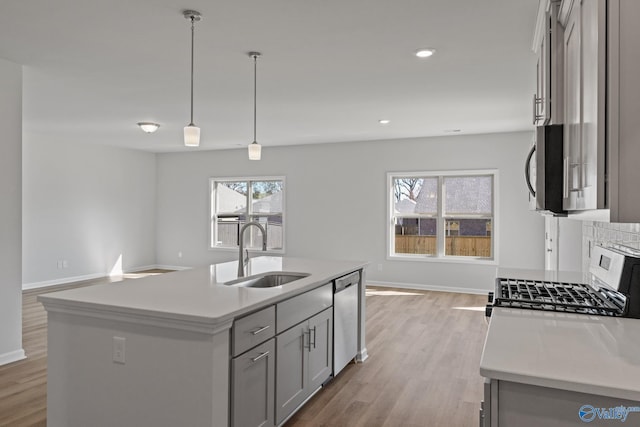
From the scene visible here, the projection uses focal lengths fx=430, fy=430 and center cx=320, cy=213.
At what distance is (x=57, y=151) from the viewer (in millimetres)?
7211

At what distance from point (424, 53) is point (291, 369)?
248 cm

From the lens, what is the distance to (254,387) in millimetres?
2137

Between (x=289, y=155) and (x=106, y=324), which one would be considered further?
(x=289, y=155)

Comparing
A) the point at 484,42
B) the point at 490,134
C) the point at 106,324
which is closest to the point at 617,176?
the point at 106,324

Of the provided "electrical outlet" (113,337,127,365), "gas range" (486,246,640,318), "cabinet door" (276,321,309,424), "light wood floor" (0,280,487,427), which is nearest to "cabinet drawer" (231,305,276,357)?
"cabinet door" (276,321,309,424)

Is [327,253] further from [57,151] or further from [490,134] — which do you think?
[57,151]

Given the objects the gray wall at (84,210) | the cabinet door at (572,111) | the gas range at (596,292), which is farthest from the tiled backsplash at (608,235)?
the gray wall at (84,210)

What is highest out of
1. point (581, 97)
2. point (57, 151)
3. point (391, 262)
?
point (57, 151)

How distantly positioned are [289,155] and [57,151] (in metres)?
3.92

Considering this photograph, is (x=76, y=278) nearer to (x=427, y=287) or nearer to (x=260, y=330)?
(x=427, y=287)

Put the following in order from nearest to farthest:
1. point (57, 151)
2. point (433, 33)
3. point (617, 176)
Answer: point (617, 176)
point (433, 33)
point (57, 151)

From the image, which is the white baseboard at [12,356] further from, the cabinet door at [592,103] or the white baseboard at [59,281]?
the cabinet door at [592,103]

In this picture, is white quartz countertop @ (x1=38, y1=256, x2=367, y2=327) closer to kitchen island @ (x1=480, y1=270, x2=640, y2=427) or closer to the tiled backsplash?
kitchen island @ (x1=480, y1=270, x2=640, y2=427)

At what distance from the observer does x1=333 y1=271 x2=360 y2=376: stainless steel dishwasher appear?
321cm
